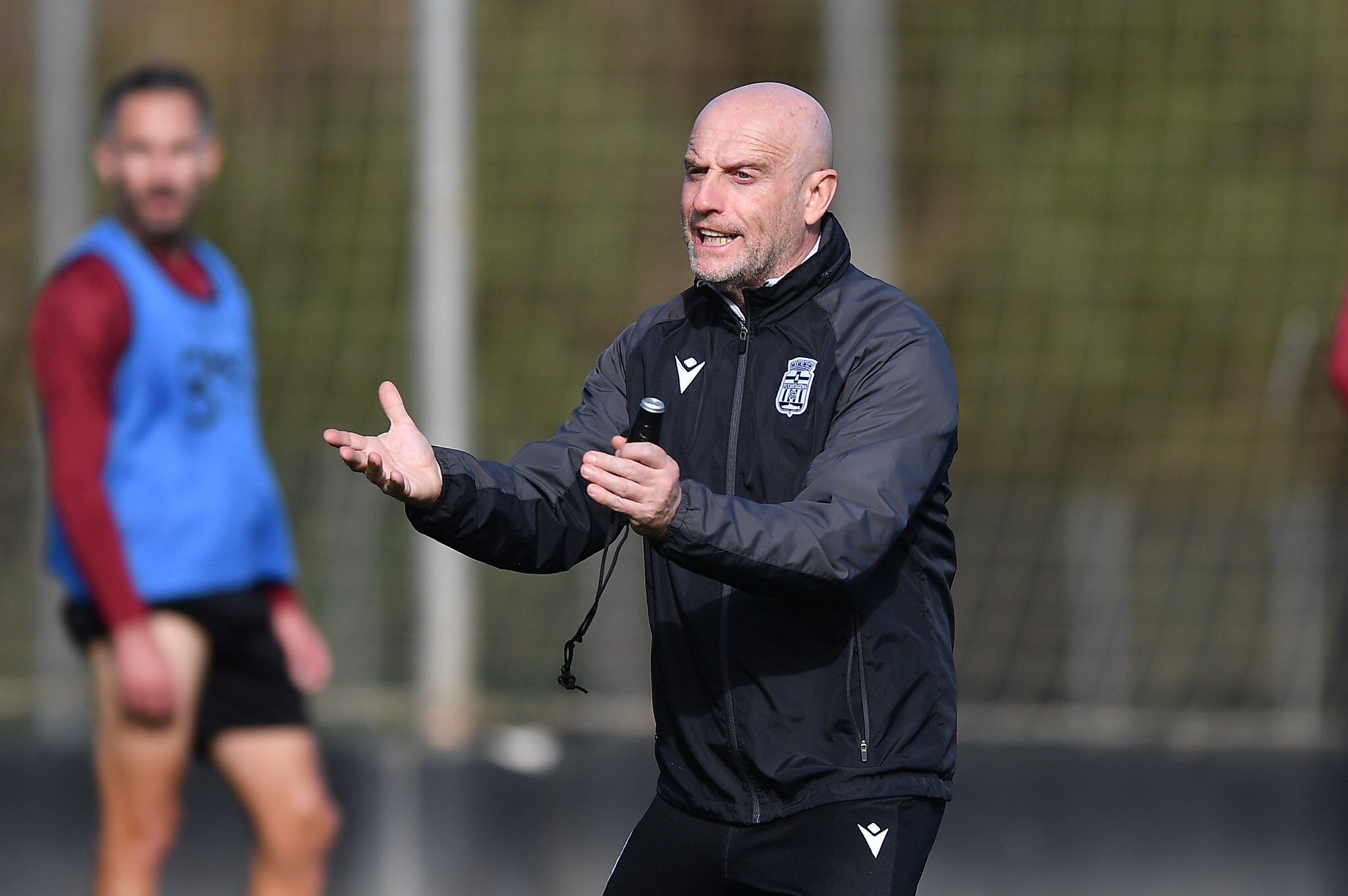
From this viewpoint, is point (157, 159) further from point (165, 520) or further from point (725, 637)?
point (725, 637)

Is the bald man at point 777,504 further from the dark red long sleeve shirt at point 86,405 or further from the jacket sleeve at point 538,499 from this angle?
the dark red long sleeve shirt at point 86,405

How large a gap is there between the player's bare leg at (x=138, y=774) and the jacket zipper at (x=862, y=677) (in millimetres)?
2106

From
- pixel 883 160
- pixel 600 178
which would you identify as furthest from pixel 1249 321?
pixel 883 160

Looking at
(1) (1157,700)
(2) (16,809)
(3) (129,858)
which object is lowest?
(1) (1157,700)

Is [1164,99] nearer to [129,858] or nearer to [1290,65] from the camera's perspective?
[1290,65]

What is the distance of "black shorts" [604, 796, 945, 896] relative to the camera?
3.20 m

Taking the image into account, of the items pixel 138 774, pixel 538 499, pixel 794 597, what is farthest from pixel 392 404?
pixel 138 774

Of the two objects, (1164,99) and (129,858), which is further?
(1164,99)

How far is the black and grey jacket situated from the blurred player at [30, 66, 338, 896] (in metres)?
1.60

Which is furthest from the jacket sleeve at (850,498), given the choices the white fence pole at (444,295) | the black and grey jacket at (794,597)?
the white fence pole at (444,295)

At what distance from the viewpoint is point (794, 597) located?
3057mm

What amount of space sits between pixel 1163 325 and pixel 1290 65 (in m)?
2.22

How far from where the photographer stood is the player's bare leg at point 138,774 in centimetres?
469

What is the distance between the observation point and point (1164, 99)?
48.6 ft
